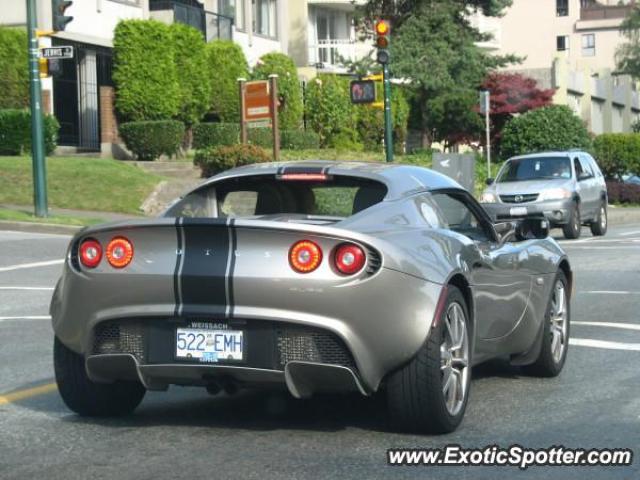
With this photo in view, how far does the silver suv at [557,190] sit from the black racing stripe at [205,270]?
1916 centimetres

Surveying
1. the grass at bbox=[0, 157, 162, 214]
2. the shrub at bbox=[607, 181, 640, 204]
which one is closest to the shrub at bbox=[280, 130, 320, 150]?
the shrub at bbox=[607, 181, 640, 204]

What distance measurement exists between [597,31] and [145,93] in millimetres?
69092

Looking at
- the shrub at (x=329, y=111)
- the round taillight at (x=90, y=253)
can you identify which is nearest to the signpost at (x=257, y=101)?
the shrub at (x=329, y=111)

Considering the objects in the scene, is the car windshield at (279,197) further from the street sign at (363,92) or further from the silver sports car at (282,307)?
the street sign at (363,92)

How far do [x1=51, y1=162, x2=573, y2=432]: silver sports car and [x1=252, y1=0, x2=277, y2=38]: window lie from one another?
149ft

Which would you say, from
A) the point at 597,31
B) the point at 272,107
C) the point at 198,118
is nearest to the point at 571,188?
the point at 272,107

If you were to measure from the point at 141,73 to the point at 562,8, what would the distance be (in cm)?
6891

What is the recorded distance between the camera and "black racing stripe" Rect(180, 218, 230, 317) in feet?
A: 22.0

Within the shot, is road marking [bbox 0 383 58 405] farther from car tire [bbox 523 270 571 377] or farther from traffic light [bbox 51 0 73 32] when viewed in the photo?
traffic light [bbox 51 0 73 32]

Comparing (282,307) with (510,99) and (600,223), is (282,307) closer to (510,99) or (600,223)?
(600,223)

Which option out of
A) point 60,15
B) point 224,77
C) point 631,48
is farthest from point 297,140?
point 631,48

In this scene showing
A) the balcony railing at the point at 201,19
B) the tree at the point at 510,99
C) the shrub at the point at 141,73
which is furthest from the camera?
the tree at the point at 510,99

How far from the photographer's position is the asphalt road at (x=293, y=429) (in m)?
6.31

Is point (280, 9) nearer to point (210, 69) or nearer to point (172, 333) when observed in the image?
point (210, 69)
